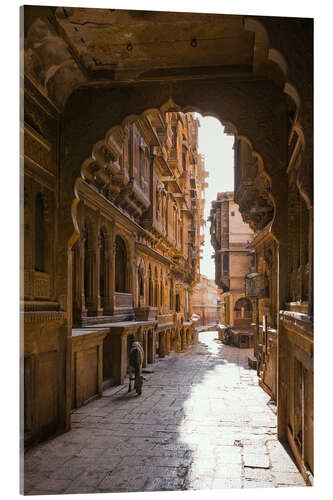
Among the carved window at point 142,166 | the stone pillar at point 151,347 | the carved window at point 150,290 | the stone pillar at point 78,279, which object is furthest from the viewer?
the carved window at point 150,290

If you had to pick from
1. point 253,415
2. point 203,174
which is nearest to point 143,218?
point 253,415

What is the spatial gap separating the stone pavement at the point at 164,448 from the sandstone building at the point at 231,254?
24.9m

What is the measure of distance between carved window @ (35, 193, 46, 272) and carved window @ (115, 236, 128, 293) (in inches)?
344

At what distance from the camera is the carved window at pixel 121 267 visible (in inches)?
610

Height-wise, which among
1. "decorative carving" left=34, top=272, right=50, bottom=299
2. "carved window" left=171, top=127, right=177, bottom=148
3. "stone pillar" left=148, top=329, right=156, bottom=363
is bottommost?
"stone pillar" left=148, top=329, right=156, bottom=363

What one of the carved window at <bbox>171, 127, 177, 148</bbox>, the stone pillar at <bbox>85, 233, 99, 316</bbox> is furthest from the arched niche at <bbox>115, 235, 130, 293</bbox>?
the carved window at <bbox>171, 127, 177, 148</bbox>

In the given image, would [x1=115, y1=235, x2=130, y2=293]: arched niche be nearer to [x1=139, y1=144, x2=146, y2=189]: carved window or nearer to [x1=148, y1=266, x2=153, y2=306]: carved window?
[x1=139, y1=144, x2=146, y2=189]: carved window

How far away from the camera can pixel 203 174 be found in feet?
168

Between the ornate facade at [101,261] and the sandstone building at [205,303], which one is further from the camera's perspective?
the sandstone building at [205,303]

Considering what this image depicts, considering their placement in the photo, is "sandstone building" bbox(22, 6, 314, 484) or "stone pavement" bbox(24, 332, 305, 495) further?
"stone pavement" bbox(24, 332, 305, 495)

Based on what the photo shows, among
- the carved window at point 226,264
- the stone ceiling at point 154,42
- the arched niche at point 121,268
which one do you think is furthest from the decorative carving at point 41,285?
the carved window at point 226,264

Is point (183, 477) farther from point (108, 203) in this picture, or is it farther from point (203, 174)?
point (203, 174)

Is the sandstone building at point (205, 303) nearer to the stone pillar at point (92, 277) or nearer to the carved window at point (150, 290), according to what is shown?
the carved window at point (150, 290)

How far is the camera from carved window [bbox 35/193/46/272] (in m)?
6.50
